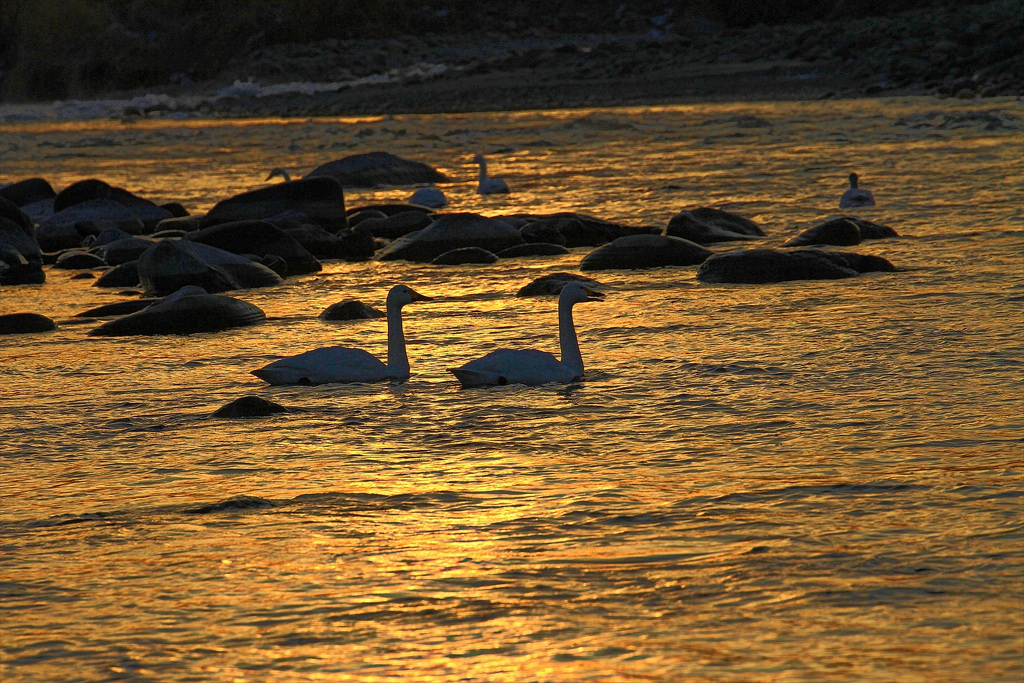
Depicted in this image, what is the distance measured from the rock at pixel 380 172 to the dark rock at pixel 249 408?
54.8 ft

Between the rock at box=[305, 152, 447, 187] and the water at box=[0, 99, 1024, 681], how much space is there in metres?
11.6

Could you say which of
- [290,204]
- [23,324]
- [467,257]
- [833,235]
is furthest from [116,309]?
[833,235]

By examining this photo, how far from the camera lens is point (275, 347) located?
10039 mm

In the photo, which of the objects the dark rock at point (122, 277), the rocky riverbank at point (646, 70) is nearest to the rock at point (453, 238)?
the dark rock at point (122, 277)

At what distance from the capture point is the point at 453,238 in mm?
14773

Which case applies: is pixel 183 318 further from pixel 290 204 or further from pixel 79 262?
pixel 290 204

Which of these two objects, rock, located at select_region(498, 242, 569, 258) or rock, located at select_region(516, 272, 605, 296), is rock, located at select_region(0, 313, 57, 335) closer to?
rock, located at select_region(516, 272, 605, 296)

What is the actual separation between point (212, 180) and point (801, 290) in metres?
17.0

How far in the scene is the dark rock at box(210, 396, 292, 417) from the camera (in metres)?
7.94

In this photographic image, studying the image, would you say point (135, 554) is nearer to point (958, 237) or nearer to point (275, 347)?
point (275, 347)

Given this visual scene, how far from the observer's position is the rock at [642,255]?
1315 cm

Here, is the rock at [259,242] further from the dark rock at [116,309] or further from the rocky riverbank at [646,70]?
the rocky riverbank at [646,70]

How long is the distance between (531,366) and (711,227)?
669 cm

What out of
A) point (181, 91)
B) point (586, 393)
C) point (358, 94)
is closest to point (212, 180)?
point (586, 393)
